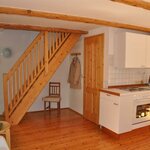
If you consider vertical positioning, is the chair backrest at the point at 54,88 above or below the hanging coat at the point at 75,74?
below

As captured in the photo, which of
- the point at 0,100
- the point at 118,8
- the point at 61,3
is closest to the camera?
the point at 61,3

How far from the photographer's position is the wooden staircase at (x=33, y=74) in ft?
13.4

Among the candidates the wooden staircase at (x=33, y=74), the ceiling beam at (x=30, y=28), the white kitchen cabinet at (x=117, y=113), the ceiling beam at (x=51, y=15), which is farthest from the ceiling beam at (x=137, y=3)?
the wooden staircase at (x=33, y=74)

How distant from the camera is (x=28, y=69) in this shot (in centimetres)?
467

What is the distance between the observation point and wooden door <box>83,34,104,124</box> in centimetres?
402

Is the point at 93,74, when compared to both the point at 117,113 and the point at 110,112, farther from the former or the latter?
the point at 117,113

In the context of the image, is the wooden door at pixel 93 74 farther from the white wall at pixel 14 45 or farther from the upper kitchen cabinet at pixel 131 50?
the white wall at pixel 14 45

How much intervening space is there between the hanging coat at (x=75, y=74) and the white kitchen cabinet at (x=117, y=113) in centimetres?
138

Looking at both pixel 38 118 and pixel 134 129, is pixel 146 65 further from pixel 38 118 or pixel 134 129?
pixel 38 118

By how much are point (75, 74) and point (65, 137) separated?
1899 mm

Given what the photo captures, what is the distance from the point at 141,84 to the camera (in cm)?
430

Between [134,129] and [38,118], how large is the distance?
94.3 inches

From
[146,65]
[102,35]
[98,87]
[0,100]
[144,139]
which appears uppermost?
[102,35]

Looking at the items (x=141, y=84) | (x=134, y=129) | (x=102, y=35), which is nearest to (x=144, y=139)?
(x=134, y=129)
